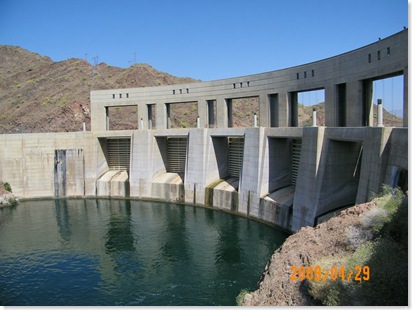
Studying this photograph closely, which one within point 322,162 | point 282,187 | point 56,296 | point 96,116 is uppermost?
point 96,116

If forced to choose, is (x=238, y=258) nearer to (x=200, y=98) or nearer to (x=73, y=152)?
(x=200, y=98)

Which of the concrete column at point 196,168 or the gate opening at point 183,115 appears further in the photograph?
the gate opening at point 183,115

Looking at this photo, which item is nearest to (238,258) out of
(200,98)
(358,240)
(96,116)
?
(358,240)

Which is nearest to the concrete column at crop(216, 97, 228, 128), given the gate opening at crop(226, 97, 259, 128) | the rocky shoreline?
the rocky shoreline

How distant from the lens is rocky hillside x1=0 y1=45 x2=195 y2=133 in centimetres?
5769

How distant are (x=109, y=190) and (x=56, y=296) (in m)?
20.5

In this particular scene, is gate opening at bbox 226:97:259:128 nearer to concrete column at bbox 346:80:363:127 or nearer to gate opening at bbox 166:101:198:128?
gate opening at bbox 166:101:198:128

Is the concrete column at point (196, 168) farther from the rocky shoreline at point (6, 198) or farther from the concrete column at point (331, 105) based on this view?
the rocky shoreline at point (6, 198)

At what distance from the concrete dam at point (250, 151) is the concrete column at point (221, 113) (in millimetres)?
90

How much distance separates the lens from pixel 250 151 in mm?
28328

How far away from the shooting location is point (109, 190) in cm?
3631

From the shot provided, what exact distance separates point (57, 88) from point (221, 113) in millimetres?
45865

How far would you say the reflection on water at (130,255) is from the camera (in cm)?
1634

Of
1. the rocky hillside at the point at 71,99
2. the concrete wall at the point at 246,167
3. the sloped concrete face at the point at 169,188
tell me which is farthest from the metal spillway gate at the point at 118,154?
the rocky hillside at the point at 71,99
